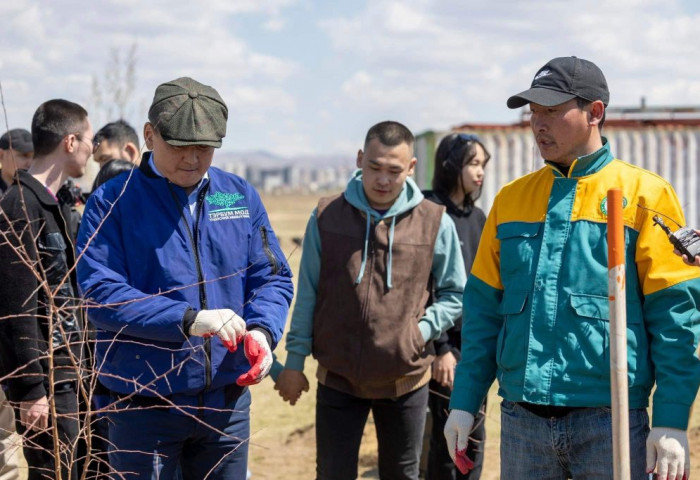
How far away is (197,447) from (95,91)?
14.0 metres

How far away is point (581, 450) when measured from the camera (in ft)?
8.81

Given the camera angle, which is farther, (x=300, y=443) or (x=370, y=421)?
(x=370, y=421)

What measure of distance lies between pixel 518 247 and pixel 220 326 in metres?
0.97

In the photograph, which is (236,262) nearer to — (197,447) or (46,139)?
(197,447)

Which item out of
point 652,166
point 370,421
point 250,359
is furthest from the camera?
point 652,166

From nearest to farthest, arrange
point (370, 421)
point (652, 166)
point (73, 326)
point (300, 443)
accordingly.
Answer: point (73, 326)
point (300, 443)
point (370, 421)
point (652, 166)

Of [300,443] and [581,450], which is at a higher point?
[581,450]

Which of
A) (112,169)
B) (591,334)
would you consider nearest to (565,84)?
(591,334)

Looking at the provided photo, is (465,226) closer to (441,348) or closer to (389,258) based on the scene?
(441,348)

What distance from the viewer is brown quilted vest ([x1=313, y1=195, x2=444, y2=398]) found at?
3861mm

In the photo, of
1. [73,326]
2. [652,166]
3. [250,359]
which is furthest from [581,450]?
[652,166]

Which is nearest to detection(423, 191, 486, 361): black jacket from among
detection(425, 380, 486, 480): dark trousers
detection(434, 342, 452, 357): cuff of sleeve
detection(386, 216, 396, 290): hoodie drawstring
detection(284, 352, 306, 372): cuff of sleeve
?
detection(434, 342, 452, 357): cuff of sleeve

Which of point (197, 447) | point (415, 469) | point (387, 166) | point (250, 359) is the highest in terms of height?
point (387, 166)

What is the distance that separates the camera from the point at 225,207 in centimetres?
307
